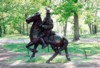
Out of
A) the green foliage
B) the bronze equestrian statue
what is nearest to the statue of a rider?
the bronze equestrian statue

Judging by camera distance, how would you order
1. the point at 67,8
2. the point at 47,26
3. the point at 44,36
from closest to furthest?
1. the point at 47,26
2. the point at 44,36
3. the point at 67,8

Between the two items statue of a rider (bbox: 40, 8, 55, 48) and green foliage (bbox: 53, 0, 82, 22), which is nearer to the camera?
statue of a rider (bbox: 40, 8, 55, 48)

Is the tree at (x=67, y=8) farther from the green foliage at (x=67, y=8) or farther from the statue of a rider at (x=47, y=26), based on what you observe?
the statue of a rider at (x=47, y=26)

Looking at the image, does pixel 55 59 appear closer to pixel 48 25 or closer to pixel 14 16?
pixel 48 25

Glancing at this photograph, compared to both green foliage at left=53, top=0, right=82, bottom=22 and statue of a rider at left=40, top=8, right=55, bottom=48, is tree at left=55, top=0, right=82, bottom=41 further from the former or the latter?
statue of a rider at left=40, top=8, right=55, bottom=48

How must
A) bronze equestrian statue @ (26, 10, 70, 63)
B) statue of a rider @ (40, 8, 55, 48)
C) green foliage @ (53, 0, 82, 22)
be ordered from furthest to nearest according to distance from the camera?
green foliage @ (53, 0, 82, 22)
bronze equestrian statue @ (26, 10, 70, 63)
statue of a rider @ (40, 8, 55, 48)

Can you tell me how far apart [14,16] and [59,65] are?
3281 cm

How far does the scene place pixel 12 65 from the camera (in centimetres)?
1336

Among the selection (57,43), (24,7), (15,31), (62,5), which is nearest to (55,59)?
(57,43)

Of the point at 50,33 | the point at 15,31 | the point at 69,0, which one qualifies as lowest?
the point at 15,31

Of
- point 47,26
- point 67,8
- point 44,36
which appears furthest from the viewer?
point 67,8

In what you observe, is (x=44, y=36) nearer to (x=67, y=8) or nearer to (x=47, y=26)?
(x=47, y=26)

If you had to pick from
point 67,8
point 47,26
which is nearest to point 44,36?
point 47,26

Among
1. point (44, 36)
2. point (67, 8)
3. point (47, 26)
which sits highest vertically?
point (67, 8)
